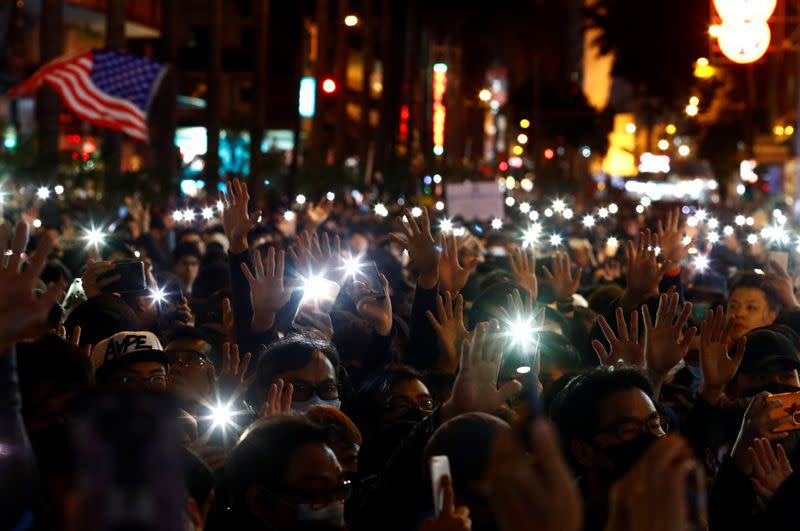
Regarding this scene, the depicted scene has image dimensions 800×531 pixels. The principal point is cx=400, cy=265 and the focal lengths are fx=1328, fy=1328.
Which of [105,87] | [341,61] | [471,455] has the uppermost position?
[341,61]

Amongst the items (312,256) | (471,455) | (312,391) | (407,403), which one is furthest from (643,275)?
(471,455)

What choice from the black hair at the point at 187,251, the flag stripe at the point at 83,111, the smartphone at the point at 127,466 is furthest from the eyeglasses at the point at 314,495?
the flag stripe at the point at 83,111

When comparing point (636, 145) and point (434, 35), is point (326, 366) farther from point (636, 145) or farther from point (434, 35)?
point (636, 145)

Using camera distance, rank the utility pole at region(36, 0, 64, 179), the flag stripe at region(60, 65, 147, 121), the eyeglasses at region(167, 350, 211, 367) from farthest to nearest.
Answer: the utility pole at region(36, 0, 64, 179) → the flag stripe at region(60, 65, 147, 121) → the eyeglasses at region(167, 350, 211, 367)

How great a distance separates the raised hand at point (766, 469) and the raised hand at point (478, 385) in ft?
3.09

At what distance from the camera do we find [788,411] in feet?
17.1

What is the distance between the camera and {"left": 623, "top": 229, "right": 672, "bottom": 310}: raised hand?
26.1ft

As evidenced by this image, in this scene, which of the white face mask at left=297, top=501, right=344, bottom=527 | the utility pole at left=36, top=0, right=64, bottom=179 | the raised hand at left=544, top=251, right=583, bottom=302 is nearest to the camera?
the white face mask at left=297, top=501, right=344, bottom=527

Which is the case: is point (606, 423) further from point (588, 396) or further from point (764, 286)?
point (764, 286)

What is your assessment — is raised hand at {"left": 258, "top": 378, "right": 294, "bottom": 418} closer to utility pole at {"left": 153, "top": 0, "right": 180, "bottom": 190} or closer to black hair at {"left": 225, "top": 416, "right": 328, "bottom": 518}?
black hair at {"left": 225, "top": 416, "right": 328, "bottom": 518}

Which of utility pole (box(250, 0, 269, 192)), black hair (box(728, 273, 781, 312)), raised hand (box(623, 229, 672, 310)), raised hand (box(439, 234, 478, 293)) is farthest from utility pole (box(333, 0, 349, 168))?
raised hand (box(439, 234, 478, 293))

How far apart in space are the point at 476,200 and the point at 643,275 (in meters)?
12.4

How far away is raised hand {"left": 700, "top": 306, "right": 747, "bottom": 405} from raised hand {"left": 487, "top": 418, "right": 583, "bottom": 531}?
10.9ft

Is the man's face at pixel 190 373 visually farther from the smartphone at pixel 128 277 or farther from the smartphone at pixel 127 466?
the smartphone at pixel 127 466
